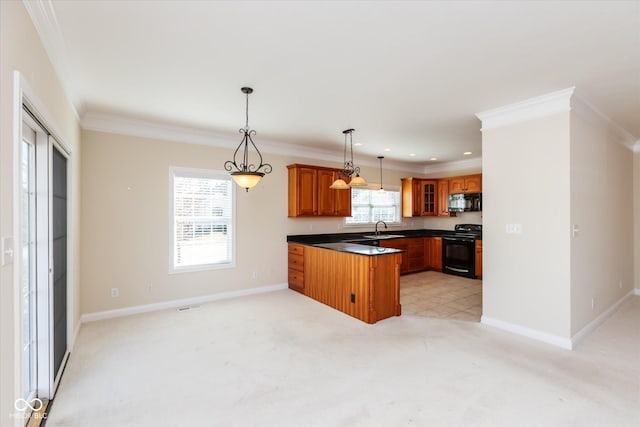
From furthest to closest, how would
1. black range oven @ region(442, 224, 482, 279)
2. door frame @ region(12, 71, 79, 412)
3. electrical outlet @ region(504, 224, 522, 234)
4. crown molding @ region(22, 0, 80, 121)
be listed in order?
black range oven @ region(442, 224, 482, 279)
electrical outlet @ region(504, 224, 522, 234)
crown molding @ region(22, 0, 80, 121)
door frame @ region(12, 71, 79, 412)

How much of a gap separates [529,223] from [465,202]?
363 cm

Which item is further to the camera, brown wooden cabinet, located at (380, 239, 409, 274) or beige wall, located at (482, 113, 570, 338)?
brown wooden cabinet, located at (380, 239, 409, 274)

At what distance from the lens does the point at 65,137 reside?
288 cm

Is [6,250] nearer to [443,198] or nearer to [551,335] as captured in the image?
[551,335]

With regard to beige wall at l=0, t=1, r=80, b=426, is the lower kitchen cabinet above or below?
below

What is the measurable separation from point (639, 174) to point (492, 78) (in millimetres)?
4505

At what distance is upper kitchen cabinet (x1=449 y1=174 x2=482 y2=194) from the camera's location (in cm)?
687

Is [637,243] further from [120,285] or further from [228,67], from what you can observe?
[120,285]

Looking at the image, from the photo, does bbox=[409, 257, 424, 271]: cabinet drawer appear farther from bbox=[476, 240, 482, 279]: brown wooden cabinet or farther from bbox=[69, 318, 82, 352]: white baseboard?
bbox=[69, 318, 82, 352]: white baseboard

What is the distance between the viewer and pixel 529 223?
11.6ft

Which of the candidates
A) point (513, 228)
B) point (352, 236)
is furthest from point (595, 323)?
point (352, 236)

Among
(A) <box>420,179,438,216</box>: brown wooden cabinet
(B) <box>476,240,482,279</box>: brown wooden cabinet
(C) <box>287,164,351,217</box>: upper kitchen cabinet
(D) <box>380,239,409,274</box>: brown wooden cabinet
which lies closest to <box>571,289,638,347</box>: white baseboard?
(B) <box>476,240,482,279</box>: brown wooden cabinet

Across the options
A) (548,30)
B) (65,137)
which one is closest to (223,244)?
(65,137)

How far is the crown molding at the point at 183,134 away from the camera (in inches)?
162
